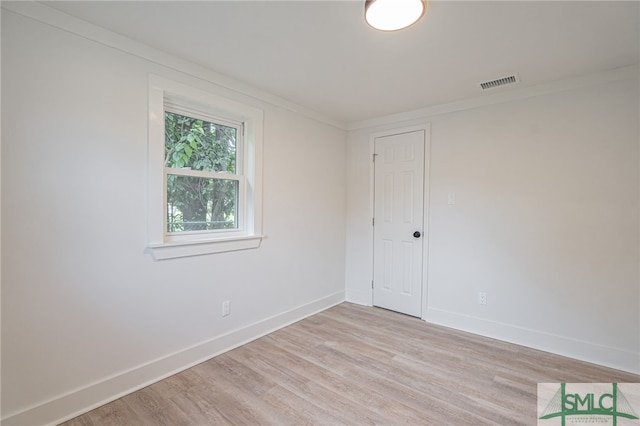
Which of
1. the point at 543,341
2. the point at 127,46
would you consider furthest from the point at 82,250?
the point at 543,341

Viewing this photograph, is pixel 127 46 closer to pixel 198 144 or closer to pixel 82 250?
pixel 198 144

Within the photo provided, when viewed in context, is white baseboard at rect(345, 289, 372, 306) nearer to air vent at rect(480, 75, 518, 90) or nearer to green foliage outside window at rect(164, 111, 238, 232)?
green foliage outside window at rect(164, 111, 238, 232)

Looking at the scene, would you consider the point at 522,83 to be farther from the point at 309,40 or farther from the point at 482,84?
the point at 309,40

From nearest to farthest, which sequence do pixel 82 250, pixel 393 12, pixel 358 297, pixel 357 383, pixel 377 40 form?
1. pixel 393 12
2. pixel 82 250
3. pixel 377 40
4. pixel 357 383
5. pixel 358 297

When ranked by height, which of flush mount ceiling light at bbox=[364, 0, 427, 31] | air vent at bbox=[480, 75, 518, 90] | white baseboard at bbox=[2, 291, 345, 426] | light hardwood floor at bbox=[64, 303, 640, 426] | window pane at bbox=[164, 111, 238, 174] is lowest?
light hardwood floor at bbox=[64, 303, 640, 426]

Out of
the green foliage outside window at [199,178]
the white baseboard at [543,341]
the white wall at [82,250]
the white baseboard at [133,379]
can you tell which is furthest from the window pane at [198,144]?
the white baseboard at [543,341]

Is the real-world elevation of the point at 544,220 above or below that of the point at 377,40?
below

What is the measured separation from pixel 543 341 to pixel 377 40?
285cm

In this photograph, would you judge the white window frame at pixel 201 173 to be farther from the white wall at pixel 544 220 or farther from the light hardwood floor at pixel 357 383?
the white wall at pixel 544 220

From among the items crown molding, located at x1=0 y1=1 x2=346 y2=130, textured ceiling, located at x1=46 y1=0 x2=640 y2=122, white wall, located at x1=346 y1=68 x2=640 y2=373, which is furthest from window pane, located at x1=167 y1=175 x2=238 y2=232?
white wall, located at x1=346 y1=68 x2=640 y2=373

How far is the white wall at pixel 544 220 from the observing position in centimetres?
230

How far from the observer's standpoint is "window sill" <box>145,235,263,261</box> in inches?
83.4

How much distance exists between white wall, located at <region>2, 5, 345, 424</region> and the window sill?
6 cm

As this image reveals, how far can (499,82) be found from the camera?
8.38ft
